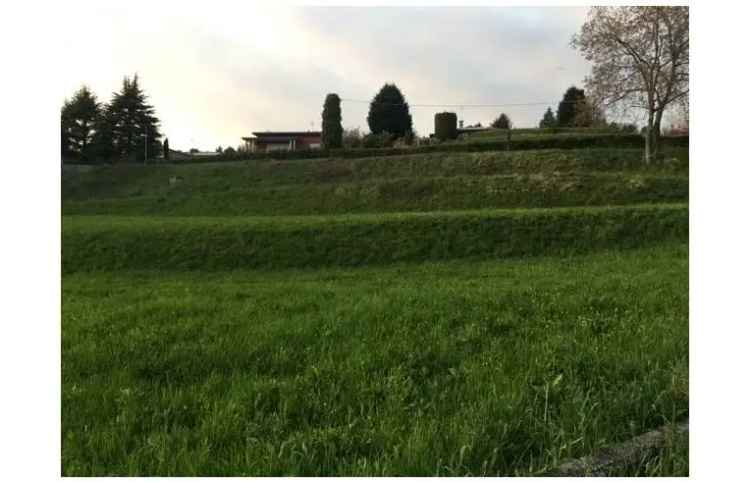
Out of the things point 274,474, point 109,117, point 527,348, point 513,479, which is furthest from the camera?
point 109,117

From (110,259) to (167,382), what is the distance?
14.4 m

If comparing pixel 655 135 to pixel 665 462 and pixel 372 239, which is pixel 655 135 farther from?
pixel 665 462

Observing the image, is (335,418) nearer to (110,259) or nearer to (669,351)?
(669,351)

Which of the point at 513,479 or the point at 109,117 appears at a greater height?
the point at 109,117

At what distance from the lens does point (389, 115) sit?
58.6 metres

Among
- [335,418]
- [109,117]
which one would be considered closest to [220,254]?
[335,418]

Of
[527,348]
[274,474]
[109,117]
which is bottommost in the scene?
[274,474]

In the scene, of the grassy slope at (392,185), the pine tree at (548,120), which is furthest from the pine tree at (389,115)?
the grassy slope at (392,185)

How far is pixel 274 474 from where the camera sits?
307cm

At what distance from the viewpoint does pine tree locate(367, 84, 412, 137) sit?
58438 mm

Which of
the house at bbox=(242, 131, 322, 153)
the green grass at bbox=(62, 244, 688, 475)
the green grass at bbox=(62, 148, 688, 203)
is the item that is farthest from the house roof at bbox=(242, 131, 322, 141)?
the green grass at bbox=(62, 244, 688, 475)

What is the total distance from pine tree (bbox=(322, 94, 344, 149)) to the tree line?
54.0 feet

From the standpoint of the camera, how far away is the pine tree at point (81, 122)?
4678 centimetres

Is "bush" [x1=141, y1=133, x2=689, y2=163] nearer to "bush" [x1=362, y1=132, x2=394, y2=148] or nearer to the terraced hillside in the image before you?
"bush" [x1=362, y1=132, x2=394, y2=148]
